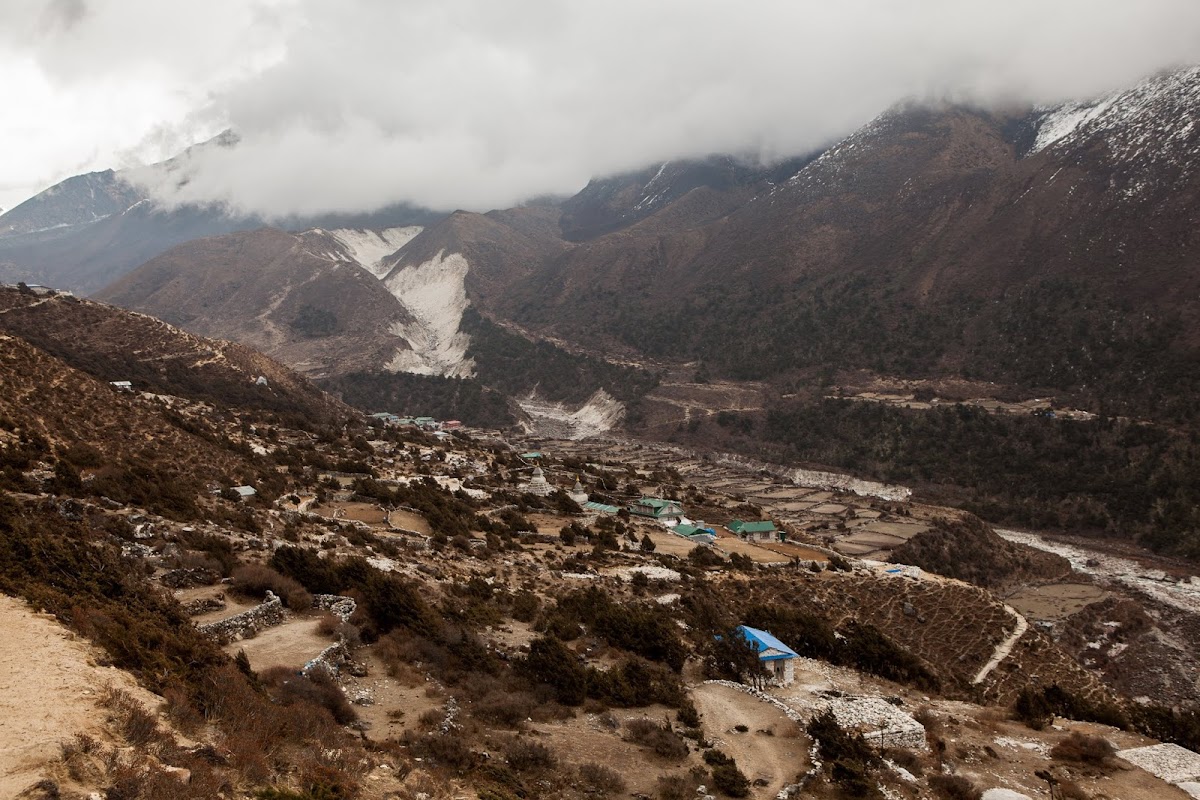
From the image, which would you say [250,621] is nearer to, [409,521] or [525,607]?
[525,607]

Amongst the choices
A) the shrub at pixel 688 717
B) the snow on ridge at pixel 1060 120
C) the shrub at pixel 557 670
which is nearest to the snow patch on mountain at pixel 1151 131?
the snow on ridge at pixel 1060 120

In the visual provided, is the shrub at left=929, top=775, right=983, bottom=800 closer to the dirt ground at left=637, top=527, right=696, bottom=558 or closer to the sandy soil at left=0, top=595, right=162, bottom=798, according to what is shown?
the sandy soil at left=0, top=595, right=162, bottom=798

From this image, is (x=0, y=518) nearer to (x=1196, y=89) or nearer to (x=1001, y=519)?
(x=1001, y=519)

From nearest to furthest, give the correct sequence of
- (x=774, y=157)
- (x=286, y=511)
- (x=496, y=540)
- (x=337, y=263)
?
1. (x=286, y=511)
2. (x=496, y=540)
3. (x=337, y=263)
4. (x=774, y=157)

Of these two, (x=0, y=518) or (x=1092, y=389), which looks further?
(x=1092, y=389)

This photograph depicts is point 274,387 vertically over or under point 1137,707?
over

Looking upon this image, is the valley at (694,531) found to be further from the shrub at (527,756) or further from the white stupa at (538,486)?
the white stupa at (538,486)

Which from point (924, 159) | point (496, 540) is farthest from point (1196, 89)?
point (496, 540)
